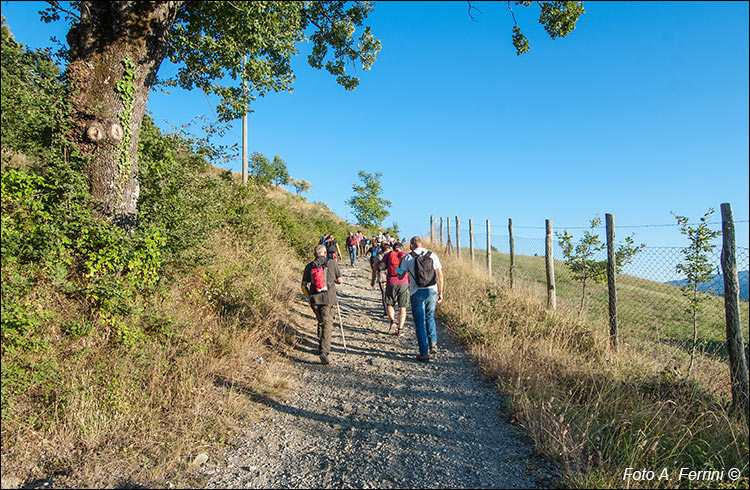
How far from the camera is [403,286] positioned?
25.2ft

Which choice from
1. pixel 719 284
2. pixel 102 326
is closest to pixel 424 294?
pixel 719 284

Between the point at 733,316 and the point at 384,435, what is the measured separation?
4.12m

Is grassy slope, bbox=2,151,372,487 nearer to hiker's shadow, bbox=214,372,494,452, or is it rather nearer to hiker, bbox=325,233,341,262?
hiker's shadow, bbox=214,372,494,452

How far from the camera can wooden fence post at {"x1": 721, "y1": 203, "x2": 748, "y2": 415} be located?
3955mm

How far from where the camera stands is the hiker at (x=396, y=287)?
25.2 feet

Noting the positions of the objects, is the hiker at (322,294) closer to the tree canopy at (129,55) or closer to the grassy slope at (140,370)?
the grassy slope at (140,370)

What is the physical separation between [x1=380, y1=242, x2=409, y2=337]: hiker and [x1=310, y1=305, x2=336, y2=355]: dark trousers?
1.83 m

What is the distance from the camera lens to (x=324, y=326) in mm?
6230

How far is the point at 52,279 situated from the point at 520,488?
4.92 meters

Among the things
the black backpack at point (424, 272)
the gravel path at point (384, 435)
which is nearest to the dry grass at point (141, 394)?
the gravel path at point (384, 435)

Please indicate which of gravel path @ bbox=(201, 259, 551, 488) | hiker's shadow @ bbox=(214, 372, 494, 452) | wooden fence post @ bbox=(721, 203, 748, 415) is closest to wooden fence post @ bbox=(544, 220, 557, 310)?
gravel path @ bbox=(201, 259, 551, 488)

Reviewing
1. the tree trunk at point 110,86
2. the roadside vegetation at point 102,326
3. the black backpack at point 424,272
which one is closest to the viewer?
the roadside vegetation at point 102,326

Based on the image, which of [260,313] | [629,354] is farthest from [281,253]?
[629,354]

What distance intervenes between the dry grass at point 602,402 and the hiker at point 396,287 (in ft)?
4.70
